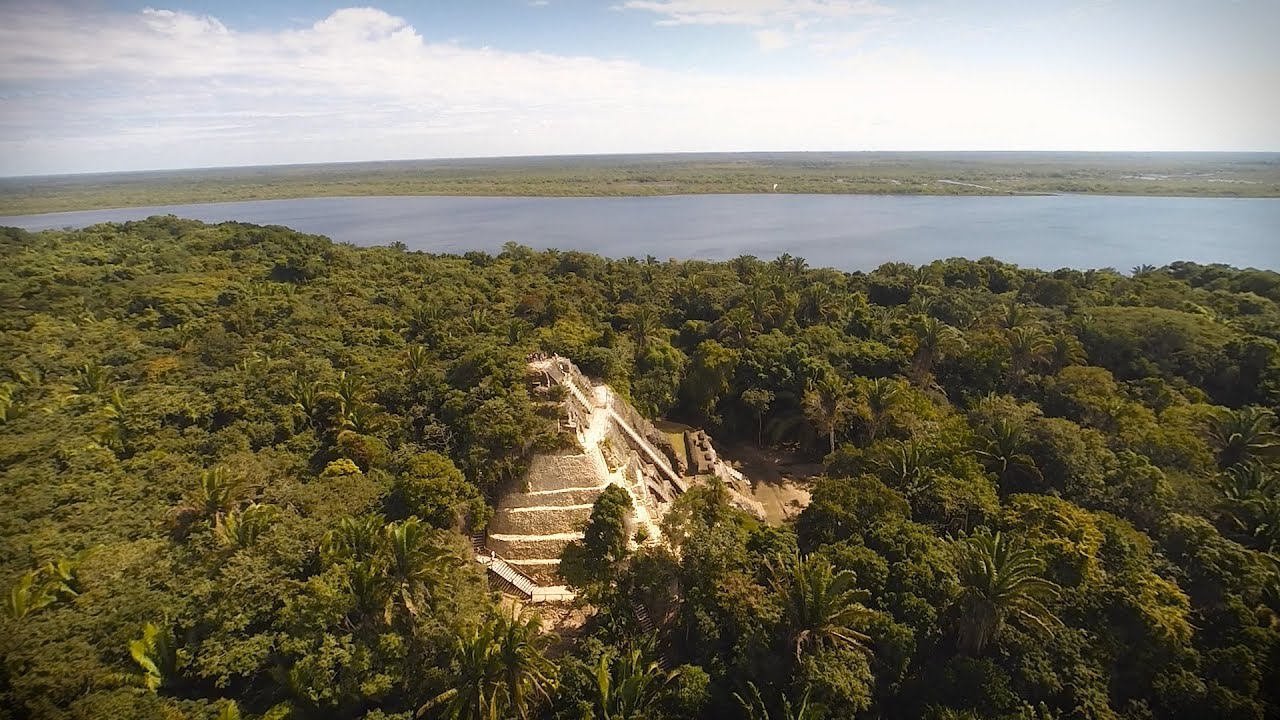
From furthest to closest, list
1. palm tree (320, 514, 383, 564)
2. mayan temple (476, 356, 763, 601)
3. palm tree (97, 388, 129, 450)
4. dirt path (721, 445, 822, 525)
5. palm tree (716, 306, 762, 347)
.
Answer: palm tree (716, 306, 762, 347) → dirt path (721, 445, 822, 525) → palm tree (97, 388, 129, 450) → mayan temple (476, 356, 763, 601) → palm tree (320, 514, 383, 564)

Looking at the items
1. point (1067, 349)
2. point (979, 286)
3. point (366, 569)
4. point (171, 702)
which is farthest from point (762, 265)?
point (171, 702)

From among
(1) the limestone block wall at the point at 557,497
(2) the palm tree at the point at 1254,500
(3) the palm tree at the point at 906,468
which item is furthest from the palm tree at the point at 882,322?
(1) the limestone block wall at the point at 557,497

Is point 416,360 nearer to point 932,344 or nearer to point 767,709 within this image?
point 767,709

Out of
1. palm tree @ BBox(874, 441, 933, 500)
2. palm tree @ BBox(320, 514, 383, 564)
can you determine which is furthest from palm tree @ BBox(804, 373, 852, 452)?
palm tree @ BBox(320, 514, 383, 564)

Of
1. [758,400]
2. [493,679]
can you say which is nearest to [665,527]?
[493,679]

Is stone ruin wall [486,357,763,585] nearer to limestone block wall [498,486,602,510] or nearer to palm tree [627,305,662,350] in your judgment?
limestone block wall [498,486,602,510]

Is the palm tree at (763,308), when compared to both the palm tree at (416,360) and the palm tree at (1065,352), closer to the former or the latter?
the palm tree at (1065,352)

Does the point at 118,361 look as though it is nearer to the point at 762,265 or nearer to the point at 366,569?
the point at 366,569
